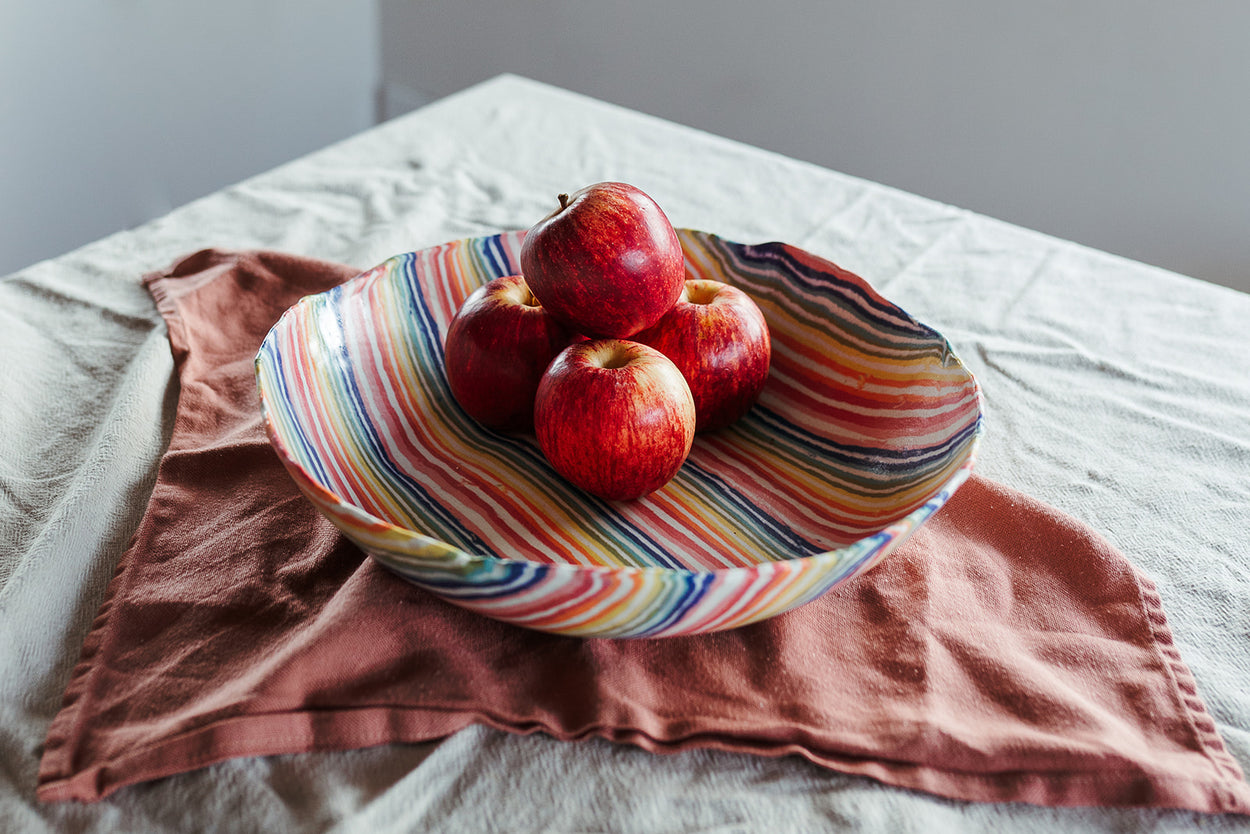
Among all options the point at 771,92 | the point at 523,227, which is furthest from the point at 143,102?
the point at 523,227

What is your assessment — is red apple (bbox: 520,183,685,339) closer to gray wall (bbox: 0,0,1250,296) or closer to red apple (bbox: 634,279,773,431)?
red apple (bbox: 634,279,773,431)

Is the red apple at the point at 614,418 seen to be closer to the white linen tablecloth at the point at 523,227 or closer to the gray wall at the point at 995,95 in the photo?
the white linen tablecloth at the point at 523,227

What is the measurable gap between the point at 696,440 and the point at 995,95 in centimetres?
149

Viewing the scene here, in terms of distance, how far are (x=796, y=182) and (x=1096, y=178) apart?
3.37ft

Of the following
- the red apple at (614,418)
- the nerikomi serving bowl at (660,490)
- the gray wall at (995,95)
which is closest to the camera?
the nerikomi serving bowl at (660,490)

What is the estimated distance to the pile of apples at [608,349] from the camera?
54 cm

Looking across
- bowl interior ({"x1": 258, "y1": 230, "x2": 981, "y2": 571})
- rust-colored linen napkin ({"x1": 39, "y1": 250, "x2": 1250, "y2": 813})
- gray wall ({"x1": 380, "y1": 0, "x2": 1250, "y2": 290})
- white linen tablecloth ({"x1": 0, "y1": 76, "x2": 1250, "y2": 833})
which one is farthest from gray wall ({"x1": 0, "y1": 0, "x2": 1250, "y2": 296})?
rust-colored linen napkin ({"x1": 39, "y1": 250, "x2": 1250, "y2": 813})

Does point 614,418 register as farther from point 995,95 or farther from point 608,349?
point 995,95

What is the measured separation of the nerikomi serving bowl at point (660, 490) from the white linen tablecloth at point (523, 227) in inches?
3.3

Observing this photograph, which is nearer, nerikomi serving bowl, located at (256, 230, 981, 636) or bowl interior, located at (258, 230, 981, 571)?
nerikomi serving bowl, located at (256, 230, 981, 636)

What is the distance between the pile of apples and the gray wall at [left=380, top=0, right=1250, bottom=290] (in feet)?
4.63

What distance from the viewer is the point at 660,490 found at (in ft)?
1.93

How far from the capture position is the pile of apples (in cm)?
54

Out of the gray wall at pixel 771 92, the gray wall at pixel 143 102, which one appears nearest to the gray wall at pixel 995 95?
the gray wall at pixel 771 92
